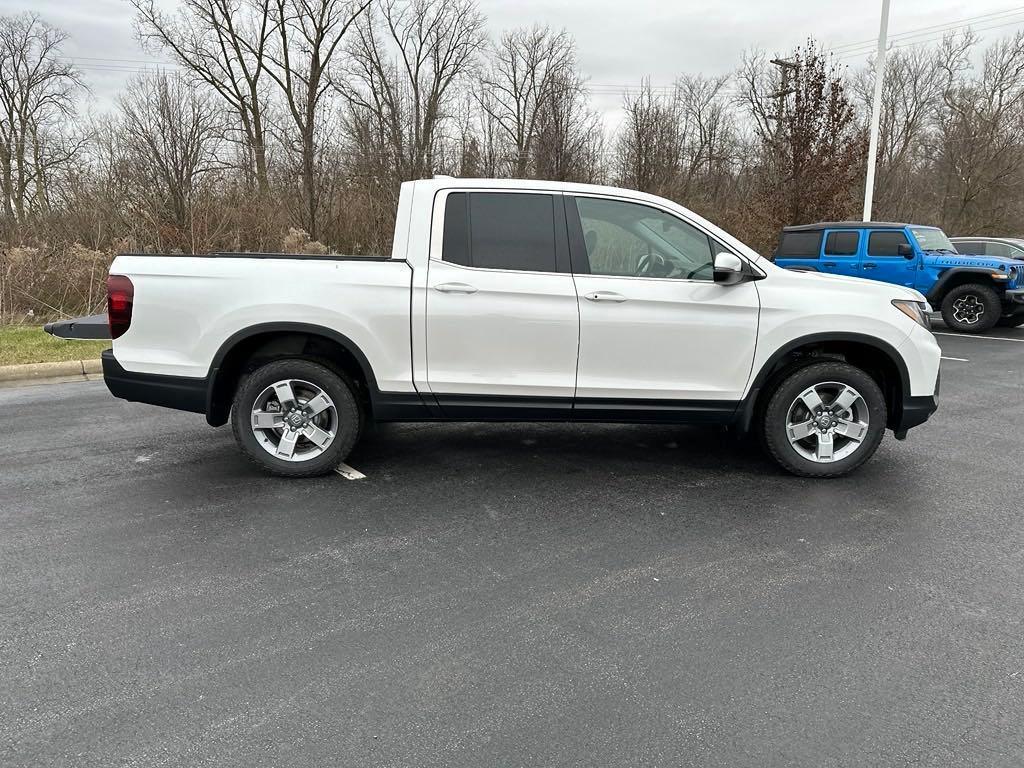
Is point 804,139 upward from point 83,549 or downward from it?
upward

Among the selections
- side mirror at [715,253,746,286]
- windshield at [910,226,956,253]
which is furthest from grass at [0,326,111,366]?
windshield at [910,226,956,253]

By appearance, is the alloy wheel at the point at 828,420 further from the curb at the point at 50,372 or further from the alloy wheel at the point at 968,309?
the alloy wheel at the point at 968,309

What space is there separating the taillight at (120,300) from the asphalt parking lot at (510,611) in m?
1.09

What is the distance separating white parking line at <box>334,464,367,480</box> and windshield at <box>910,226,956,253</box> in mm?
11978

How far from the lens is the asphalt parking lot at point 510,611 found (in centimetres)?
239

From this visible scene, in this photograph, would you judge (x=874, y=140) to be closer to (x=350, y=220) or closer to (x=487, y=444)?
(x=350, y=220)

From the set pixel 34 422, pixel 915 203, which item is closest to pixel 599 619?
pixel 34 422

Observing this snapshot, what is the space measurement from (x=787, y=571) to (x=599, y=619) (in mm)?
1108

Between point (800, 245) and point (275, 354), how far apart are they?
39.1 ft

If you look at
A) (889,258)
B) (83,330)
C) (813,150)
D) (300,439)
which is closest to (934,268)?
(889,258)

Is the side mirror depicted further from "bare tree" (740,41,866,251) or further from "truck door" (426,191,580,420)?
"bare tree" (740,41,866,251)

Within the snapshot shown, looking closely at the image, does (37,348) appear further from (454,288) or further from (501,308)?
(501,308)

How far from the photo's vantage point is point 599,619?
10.2 ft

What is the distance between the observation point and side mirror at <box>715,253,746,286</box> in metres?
4.46
